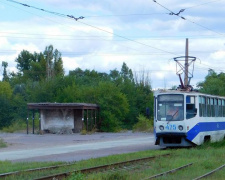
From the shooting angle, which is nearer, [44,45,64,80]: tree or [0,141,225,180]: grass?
[0,141,225,180]: grass

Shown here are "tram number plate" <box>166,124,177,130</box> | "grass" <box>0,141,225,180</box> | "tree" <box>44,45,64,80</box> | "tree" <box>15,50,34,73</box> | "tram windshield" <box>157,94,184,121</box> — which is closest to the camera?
"grass" <box>0,141,225,180</box>

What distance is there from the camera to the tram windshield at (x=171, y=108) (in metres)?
26.8

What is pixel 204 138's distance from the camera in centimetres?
2864

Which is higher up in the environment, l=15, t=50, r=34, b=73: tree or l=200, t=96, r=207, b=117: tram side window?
l=15, t=50, r=34, b=73: tree

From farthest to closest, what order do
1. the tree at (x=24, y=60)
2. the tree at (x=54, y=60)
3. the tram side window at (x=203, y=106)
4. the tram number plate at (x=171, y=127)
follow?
the tree at (x=24, y=60) → the tree at (x=54, y=60) → the tram side window at (x=203, y=106) → the tram number plate at (x=171, y=127)

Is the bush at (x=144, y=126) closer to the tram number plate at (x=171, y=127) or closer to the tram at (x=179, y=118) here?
the tram at (x=179, y=118)

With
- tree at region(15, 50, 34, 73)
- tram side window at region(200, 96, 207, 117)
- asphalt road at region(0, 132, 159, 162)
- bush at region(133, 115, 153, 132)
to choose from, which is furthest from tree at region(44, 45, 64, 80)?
tram side window at region(200, 96, 207, 117)

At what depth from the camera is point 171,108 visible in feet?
Answer: 88.5

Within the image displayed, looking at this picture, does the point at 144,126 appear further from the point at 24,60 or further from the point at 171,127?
the point at 24,60

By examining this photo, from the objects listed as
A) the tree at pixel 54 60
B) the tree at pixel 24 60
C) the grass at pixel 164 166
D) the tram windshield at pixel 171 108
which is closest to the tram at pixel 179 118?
the tram windshield at pixel 171 108

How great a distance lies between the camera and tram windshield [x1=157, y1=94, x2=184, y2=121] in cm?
2678

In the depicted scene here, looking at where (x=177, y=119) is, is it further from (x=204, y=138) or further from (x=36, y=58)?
(x=36, y=58)

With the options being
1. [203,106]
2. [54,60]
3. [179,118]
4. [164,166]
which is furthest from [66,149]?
[54,60]

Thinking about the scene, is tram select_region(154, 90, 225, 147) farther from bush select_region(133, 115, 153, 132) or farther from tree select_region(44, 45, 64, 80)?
tree select_region(44, 45, 64, 80)
